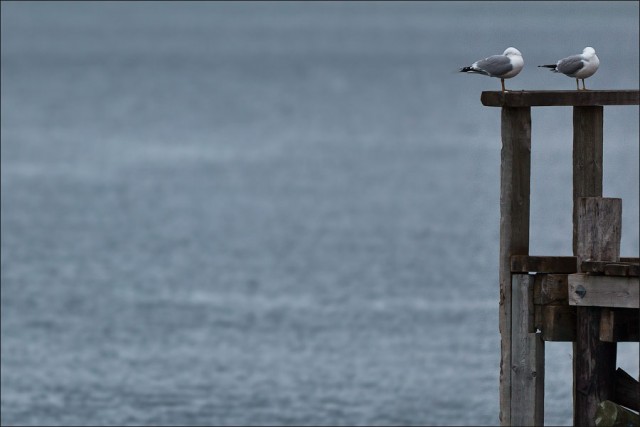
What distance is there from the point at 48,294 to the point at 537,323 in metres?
23.9

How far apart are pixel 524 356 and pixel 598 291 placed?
75 centimetres

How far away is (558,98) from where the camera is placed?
12.2 meters

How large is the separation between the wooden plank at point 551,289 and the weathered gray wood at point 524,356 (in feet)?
0.15

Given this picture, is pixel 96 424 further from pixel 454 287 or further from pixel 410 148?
pixel 410 148

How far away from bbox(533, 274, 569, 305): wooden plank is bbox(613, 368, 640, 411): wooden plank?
0.69 meters

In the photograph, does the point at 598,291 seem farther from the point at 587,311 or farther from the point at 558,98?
the point at 558,98

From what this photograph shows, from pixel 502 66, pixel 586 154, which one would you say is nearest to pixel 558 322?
pixel 586 154

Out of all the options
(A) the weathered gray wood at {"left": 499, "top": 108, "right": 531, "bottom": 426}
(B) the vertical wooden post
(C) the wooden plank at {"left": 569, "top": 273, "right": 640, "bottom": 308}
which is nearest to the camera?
(C) the wooden plank at {"left": 569, "top": 273, "right": 640, "bottom": 308}

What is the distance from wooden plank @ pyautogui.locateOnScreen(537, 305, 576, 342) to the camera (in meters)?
12.1

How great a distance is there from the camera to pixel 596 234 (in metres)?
11.9

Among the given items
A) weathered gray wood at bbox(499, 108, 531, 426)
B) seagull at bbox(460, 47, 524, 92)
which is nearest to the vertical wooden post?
weathered gray wood at bbox(499, 108, 531, 426)

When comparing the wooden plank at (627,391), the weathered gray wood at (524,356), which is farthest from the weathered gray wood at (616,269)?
the wooden plank at (627,391)

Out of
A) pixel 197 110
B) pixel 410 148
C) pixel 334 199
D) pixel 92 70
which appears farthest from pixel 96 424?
pixel 92 70

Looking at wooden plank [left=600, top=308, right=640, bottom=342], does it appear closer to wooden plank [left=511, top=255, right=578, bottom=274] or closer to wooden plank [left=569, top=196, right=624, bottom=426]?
wooden plank [left=569, top=196, right=624, bottom=426]
